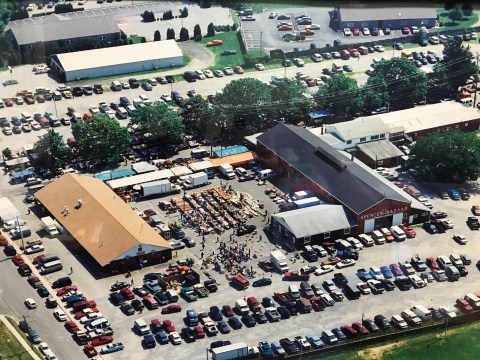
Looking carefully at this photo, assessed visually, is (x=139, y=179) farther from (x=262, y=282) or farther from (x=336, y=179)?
(x=262, y=282)

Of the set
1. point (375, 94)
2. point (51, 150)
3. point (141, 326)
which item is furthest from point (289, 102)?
point (141, 326)

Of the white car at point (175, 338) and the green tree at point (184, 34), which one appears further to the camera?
the green tree at point (184, 34)

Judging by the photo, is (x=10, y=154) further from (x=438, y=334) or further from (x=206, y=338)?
(x=438, y=334)

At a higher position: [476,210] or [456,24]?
[456,24]

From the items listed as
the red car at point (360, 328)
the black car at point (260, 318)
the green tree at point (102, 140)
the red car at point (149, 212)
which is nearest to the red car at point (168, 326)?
the black car at point (260, 318)

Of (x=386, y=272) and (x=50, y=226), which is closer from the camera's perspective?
(x=386, y=272)

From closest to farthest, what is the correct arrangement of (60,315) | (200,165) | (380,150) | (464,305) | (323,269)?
1. (60,315)
2. (464,305)
3. (323,269)
4. (200,165)
5. (380,150)

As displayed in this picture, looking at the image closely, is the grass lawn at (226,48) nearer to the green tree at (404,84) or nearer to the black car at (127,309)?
the green tree at (404,84)
